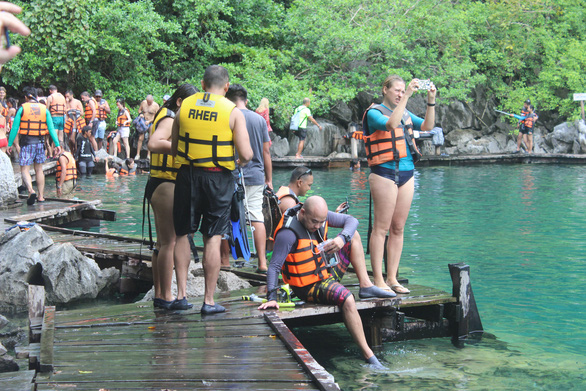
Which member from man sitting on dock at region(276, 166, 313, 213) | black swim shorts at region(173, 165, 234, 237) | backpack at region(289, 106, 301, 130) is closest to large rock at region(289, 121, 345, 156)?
backpack at region(289, 106, 301, 130)

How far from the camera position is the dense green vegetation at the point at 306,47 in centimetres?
2262

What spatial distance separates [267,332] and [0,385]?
1751 millimetres

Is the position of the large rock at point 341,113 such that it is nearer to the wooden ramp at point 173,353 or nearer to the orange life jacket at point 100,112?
the orange life jacket at point 100,112

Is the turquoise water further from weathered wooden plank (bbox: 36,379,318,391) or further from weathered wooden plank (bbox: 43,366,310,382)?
weathered wooden plank (bbox: 36,379,318,391)

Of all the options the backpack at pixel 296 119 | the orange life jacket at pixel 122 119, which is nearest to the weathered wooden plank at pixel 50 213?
the orange life jacket at pixel 122 119

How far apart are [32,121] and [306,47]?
16564 mm

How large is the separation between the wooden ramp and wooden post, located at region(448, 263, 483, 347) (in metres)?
2.00


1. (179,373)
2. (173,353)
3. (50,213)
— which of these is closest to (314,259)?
(173,353)

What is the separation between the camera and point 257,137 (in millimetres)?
6945

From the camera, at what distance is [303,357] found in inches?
168

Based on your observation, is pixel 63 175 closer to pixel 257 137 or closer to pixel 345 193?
pixel 345 193

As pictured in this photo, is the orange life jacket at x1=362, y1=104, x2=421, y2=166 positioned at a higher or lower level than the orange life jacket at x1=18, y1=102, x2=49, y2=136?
lower

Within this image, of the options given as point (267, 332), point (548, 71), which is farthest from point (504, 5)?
point (267, 332)

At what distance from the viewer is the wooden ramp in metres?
3.94
